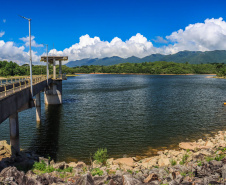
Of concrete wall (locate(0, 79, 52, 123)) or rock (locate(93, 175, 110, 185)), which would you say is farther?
concrete wall (locate(0, 79, 52, 123))

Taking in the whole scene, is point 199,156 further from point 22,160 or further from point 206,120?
point 206,120

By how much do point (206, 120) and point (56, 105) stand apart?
142 ft

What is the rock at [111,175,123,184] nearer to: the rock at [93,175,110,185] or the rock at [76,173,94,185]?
the rock at [93,175,110,185]

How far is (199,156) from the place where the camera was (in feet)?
77.7

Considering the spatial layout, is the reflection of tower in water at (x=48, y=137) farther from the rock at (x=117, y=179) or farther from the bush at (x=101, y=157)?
the rock at (x=117, y=179)

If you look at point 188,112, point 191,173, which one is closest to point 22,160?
point 191,173

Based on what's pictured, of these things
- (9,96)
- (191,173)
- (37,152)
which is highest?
(9,96)

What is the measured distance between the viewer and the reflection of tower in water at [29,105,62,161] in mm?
30534

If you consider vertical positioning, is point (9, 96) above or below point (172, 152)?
above

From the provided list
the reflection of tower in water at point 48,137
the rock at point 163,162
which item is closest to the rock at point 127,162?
the rock at point 163,162

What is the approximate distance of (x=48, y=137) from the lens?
3647 cm

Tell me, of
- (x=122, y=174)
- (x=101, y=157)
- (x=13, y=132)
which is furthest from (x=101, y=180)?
(x=13, y=132)

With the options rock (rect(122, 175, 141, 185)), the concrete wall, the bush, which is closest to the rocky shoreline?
rock (rect(122, 175, 141, 185))

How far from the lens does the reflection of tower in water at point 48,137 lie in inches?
1202
